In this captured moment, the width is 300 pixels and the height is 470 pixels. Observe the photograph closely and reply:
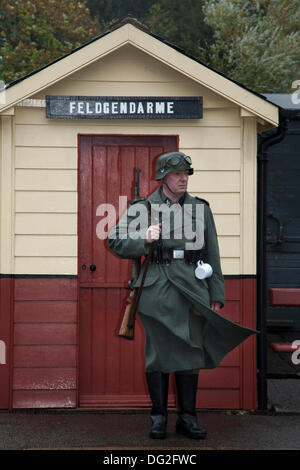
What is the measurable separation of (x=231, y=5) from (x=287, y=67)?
299 cm

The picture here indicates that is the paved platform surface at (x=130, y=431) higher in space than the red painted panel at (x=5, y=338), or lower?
lower

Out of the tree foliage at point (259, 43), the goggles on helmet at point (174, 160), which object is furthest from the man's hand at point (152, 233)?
the tree foliage at point (259, 43)

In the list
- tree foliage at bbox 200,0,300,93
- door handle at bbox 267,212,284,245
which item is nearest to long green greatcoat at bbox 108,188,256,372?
door handle at bbox 267,212,284,245

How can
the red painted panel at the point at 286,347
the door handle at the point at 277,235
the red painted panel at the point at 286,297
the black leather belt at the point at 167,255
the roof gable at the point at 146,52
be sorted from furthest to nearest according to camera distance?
the door handle at the point at 277,235, the red painted panel at the point at 286,297, the red painted panel at the point at 286,347, the roof gable at the point at 146,52, the black leather belt at the point at 167,255

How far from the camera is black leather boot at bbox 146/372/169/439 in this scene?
5223mm

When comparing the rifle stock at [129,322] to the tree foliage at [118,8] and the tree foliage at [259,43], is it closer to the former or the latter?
the tree foliage at [259,43]

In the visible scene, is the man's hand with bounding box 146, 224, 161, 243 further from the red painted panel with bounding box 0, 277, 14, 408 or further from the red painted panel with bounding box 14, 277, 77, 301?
the red painted panel with bounding box 0, 277, 14, 408

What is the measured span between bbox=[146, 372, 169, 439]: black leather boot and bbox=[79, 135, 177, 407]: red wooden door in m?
1.13

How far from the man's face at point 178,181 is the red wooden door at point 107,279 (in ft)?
4.02

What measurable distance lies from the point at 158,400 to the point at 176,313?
0.73 metres

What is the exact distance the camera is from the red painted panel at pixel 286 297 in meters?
6.62

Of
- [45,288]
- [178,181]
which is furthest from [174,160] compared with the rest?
[45,288]

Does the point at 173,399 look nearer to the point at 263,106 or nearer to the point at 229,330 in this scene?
the point at 229,330

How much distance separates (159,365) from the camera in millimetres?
5117
